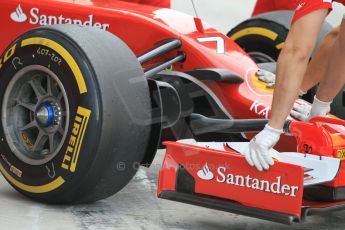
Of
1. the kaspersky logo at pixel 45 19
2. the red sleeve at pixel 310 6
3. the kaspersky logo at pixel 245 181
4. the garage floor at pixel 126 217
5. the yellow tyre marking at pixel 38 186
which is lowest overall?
the garage floor at pixel 126 217

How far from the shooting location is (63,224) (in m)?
4.06

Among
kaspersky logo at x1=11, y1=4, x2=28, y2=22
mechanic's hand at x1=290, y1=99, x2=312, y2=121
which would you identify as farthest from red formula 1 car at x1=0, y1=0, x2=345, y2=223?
kaspersky logo at x1=11, y1=4, x2=28, y2=22

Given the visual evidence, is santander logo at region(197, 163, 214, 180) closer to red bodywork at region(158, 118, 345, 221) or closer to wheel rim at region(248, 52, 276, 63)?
red bodywork at region(158, 118, 345, 221)

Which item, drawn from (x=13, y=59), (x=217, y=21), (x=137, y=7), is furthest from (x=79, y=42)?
(x=217, y=21)

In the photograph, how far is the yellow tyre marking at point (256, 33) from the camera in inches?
237

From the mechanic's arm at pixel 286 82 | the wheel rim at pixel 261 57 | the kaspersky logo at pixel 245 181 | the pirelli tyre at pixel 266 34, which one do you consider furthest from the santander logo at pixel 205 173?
the wheel rim at pixel 261 57

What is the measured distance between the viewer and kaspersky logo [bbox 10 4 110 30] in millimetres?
5109

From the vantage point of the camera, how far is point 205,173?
4.06 m

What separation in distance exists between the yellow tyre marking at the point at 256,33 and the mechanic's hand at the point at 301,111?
3.93 ft

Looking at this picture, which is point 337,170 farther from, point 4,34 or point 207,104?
point 4,34

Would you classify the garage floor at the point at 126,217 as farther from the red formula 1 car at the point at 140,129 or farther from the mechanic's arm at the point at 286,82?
the mechanic's arm at the point at 286,82

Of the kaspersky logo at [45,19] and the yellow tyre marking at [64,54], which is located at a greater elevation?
the kaspersky logo at [45,19]

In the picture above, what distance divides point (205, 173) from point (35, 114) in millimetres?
948

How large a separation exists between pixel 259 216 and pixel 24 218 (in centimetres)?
109
